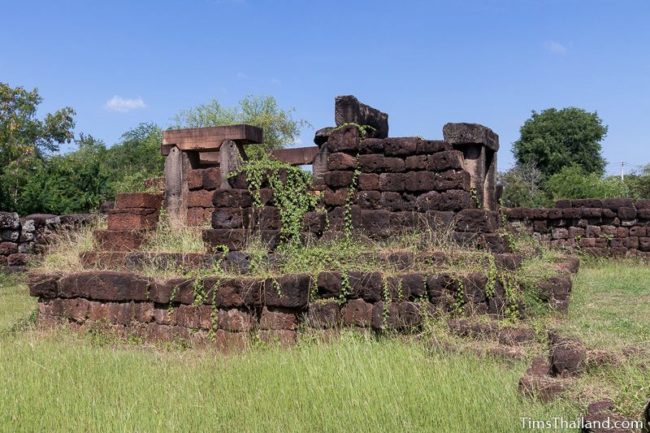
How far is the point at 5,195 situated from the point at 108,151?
2435 centimetres

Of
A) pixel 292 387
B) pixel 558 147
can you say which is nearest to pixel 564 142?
pixel 558 147

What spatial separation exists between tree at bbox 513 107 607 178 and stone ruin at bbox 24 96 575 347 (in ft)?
123

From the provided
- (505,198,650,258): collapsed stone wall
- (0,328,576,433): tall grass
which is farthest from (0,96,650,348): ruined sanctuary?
(505,198,650,258): collapsed stone wall

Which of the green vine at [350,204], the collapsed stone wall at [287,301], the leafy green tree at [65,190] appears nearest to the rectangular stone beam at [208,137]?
the green vine at [350,204]

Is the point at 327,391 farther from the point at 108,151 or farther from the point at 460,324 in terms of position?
the point at 108,151

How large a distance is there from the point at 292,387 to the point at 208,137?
243 inches

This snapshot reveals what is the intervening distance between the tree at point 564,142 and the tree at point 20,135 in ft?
98.5

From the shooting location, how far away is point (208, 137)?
424 inches

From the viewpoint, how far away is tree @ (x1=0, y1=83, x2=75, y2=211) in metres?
25.4

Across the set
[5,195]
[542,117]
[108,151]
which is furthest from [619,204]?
[108,151]

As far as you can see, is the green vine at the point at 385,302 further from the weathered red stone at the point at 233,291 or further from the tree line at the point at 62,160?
the tree line at the point at 62,160

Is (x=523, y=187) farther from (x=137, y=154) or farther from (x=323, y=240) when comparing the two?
(x=323, y=240)

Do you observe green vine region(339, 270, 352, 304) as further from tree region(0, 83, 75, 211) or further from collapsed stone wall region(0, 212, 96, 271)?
tree region(0, 83, 75, 211)

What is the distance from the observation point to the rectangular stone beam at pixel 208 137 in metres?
10.5
